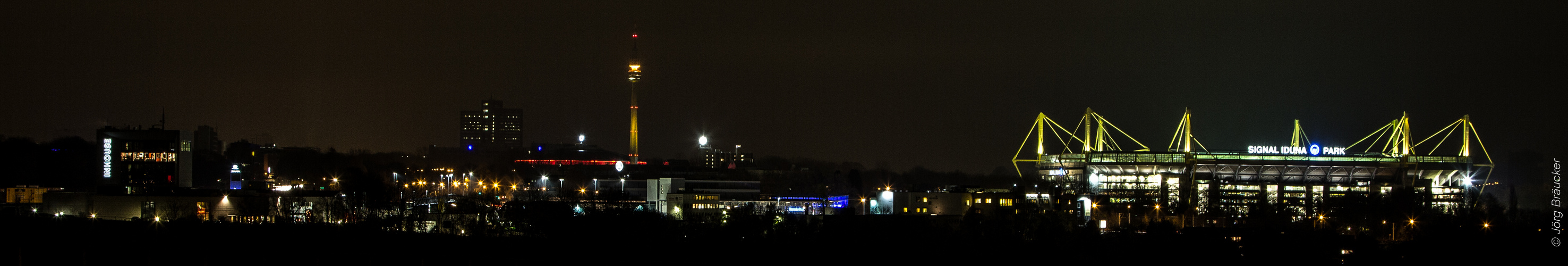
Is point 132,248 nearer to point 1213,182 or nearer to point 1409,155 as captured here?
point 1213,182

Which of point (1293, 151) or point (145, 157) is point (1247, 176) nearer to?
point (1293, 151)

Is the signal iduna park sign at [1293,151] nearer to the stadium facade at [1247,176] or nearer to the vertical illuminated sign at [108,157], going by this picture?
the stadium facade at [1247,176]

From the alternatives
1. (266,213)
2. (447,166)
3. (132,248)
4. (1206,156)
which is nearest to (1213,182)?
(1206,156)

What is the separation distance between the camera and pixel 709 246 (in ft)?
168

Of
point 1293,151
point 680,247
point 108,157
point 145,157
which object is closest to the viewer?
point 680,247

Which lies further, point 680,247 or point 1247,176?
point 1247,176

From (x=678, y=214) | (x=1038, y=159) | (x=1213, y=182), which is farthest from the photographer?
(x=1038, y=159)

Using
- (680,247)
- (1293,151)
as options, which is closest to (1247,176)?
(1293,151)

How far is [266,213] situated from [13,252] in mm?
14803

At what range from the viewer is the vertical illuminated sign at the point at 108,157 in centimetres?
7212

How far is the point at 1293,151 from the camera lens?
98.8m

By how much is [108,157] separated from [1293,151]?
269 ft

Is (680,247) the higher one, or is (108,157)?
(108,157)

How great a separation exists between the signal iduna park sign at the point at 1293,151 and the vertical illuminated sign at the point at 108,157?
77433mm
